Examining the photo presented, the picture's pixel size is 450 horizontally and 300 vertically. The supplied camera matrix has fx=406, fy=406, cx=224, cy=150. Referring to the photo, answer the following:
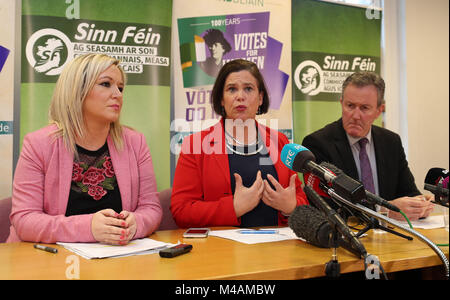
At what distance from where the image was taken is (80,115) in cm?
204

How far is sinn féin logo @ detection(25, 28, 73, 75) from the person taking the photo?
2.98 metres

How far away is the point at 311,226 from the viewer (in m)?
1.58

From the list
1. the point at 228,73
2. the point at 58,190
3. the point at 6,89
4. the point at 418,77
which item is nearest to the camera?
the point at 58,190

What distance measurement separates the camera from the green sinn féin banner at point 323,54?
3.91 m

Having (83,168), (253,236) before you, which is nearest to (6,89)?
(83,168)

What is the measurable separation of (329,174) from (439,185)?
17.1 inches

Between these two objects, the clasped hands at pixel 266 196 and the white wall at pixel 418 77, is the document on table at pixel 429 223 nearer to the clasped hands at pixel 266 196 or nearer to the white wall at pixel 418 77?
the clasped hands at pixel 266 196

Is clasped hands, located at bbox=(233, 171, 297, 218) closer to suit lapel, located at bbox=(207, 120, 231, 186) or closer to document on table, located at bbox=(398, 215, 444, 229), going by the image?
A: suit lapel, located at bbox=(207, 120, 231, 186)

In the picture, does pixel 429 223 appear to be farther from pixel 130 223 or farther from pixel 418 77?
pixel 418 77

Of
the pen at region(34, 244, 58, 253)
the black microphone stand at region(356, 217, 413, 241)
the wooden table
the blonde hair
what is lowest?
the wooden table

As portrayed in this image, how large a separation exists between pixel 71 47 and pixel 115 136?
1.28 meters

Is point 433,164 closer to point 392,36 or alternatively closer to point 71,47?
point 392,36

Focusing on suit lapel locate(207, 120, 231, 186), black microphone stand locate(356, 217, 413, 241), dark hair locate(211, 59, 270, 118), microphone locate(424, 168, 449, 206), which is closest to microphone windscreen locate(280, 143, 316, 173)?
microphone locate(424, 168, 449, 206)

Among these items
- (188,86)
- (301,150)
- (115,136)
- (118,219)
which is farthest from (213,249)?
(188,86)
